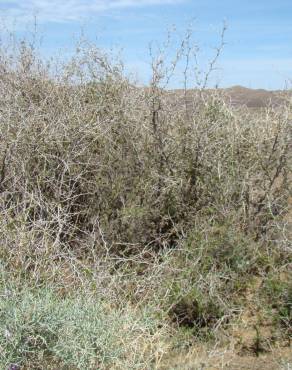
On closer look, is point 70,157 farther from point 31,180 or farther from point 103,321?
point 103,321

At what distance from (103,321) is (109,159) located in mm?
2216

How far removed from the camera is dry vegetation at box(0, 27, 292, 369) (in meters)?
3.30

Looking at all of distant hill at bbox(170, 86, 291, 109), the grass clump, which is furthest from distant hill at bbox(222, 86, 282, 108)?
the grass clump

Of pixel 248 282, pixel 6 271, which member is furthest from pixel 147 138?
pixel 6 271

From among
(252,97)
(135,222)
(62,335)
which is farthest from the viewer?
(252,97)

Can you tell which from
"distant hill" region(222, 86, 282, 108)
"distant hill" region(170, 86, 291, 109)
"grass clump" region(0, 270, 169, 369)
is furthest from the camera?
"distant hill" region(222, 86, 282, 108)

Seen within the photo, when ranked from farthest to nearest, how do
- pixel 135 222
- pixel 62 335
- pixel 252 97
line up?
1. pixel 252 97
2. pixel 135 222
3. pixel 62 335

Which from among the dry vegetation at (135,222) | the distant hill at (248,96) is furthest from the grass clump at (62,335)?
the distant hill at (248,96)

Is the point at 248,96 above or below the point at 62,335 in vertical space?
above

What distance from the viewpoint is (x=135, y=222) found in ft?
15.8

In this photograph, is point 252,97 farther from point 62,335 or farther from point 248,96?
point 62,335

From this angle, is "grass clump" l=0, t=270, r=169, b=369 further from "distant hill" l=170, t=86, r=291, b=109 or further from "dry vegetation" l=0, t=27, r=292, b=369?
"distant hill" l=170, t=86, r=291, b=109

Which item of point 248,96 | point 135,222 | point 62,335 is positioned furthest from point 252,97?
point 62,335

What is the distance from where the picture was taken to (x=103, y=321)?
10.6 feet
